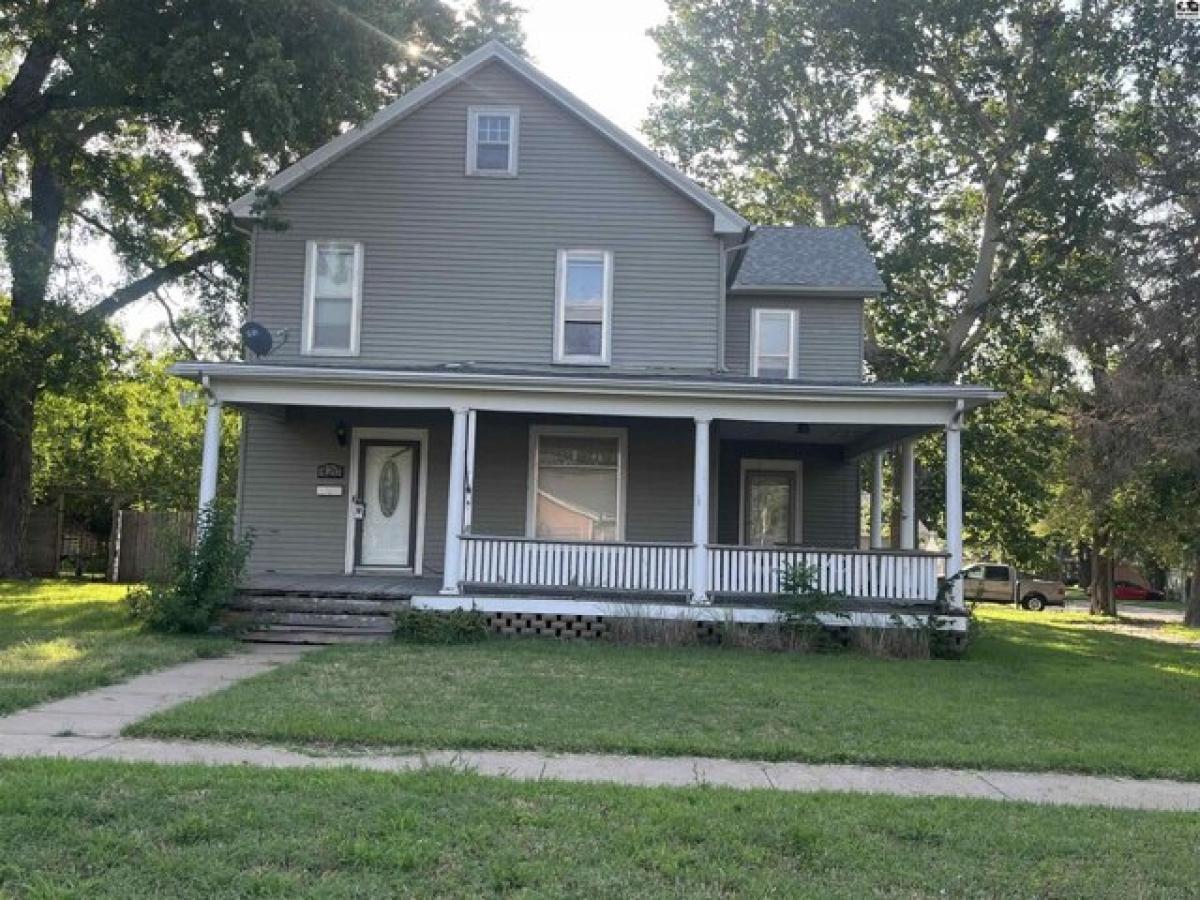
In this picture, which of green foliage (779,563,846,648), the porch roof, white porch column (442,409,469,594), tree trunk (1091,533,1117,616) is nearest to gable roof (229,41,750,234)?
the porch roof

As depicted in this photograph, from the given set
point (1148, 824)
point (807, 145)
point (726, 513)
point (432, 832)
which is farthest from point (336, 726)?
point (807, 145)

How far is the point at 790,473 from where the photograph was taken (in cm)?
1734

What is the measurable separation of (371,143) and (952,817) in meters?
13.5

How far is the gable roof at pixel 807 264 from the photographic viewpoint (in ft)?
54.5

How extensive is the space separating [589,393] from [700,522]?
2.24 metres

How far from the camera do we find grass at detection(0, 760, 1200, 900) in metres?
4.03

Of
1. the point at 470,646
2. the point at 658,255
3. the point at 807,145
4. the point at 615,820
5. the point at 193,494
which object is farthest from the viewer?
the point at 193,494

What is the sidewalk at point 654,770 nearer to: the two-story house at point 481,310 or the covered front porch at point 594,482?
the covered front porch at point 594,482

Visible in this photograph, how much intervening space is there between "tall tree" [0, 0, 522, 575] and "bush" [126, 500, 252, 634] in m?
5.93

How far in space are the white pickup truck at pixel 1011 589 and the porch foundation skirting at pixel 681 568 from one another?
75.9 feet

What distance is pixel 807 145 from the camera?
25781 mm

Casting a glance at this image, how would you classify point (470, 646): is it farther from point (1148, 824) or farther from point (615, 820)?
point (1148, 824)

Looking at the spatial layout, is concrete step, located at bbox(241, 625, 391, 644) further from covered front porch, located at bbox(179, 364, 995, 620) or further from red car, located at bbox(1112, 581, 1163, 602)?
red car, located at bbox(1112, 581, 1163, 602)

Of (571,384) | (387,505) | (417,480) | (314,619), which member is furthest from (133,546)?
(571,384)
